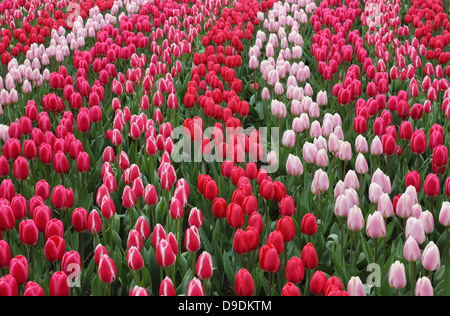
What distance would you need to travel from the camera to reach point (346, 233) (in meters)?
3.53

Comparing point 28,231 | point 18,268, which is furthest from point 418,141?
point 18,268

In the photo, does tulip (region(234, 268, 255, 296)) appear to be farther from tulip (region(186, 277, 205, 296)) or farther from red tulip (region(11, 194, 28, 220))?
red tulip (region(11, 194, 28, 220))

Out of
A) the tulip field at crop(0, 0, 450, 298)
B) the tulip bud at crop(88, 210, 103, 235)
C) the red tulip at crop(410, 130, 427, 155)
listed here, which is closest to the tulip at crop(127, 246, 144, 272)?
the tulip field at crop(0, 0, 450, 298)

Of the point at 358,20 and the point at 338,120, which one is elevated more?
the point at 358,20

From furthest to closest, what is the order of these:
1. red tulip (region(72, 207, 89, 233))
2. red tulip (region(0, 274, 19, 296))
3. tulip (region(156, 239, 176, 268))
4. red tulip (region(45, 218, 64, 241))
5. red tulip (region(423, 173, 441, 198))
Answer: red tulip (region(423, 173, 441, 198)) < red tulip (region(72, 207, 89, 233)) < red tulip (region(45, 218, 64, 241)) < tulip (region(156, 239, 176, 268)) < red tulip (region(0, 274, 19, 296))

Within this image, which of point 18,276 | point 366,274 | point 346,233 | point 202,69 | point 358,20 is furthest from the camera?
point 358,20

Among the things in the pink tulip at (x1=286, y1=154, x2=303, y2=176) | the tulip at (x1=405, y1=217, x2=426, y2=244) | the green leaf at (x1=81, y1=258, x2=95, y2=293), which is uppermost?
the pink tulip at (x1=286, y1=154, x2=303, y2=176)

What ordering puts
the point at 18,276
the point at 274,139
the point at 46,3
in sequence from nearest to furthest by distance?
the point at 18,276
the point at 274,139
the point at 46,3

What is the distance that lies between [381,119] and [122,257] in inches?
80.6

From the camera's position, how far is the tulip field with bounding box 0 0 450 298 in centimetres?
275

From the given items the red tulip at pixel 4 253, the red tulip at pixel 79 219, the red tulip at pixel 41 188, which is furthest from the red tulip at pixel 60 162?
the red tulip at pixel 4 253

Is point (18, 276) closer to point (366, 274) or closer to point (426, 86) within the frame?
point (366, 274)

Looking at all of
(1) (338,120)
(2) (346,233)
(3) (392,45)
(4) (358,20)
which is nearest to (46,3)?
(4) (358,20)

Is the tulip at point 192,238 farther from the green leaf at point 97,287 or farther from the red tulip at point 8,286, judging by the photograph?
the red tulip at point 8,286
